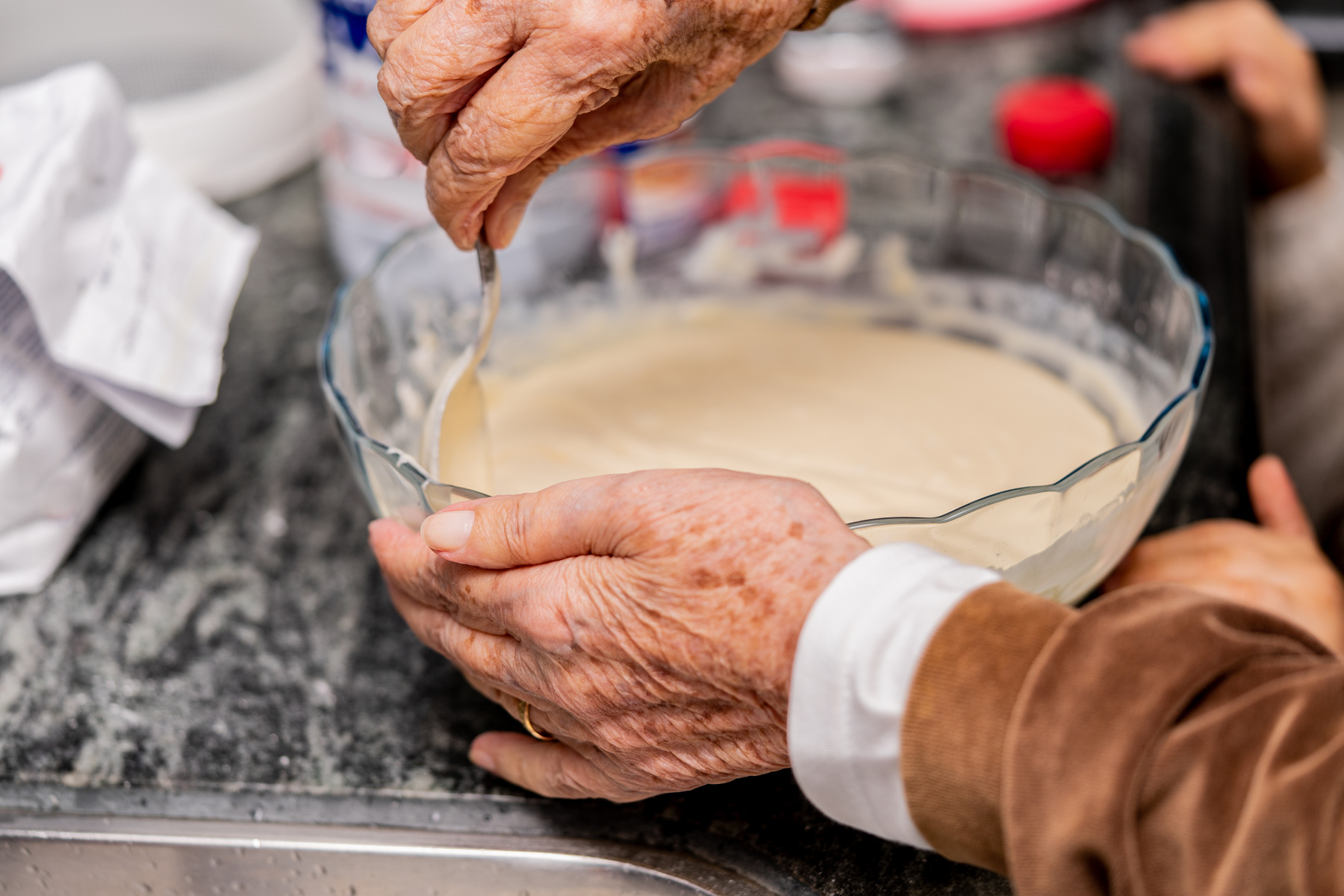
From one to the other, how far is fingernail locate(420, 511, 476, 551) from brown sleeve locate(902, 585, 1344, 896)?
0.21 m

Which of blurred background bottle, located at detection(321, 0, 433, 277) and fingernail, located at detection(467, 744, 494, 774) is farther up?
blurred background bottle, located at detection(321, 0, 433, 277)

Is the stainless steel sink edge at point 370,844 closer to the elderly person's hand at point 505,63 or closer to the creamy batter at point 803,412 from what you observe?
the creamy batter at point 803,412

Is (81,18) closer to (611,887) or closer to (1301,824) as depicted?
(611,887)

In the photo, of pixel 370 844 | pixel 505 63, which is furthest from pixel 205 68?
pixel 370 844

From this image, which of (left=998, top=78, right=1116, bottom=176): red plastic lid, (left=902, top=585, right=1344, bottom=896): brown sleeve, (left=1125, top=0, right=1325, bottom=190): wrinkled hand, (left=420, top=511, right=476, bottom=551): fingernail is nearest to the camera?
(left=902, top=585, right=1344, bottom=896): brown sleeve

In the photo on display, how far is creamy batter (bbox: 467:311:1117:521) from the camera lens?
0.71 metres

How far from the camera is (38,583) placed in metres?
0.74

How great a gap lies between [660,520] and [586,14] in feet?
0.78

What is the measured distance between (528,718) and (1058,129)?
810 millimetres

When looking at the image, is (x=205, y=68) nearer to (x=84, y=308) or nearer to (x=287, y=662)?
(x=84, y=308)

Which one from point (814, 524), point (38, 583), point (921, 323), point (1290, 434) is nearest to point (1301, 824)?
point (814, 524)

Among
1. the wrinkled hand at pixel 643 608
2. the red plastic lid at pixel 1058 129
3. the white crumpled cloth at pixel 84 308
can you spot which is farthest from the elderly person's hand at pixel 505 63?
the red plastic lid at pixel 1058 129

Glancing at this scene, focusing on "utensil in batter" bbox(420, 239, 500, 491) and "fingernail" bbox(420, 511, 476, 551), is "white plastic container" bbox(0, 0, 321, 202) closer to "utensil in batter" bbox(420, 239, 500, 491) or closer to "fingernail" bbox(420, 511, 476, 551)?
"utensil in batter" bbox(420, 239, 500, 491)

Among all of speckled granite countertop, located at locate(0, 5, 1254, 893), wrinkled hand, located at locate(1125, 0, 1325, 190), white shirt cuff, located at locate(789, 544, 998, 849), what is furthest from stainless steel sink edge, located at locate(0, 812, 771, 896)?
wrinkled hand, located at locate(1125, 0, 1325, 190)
